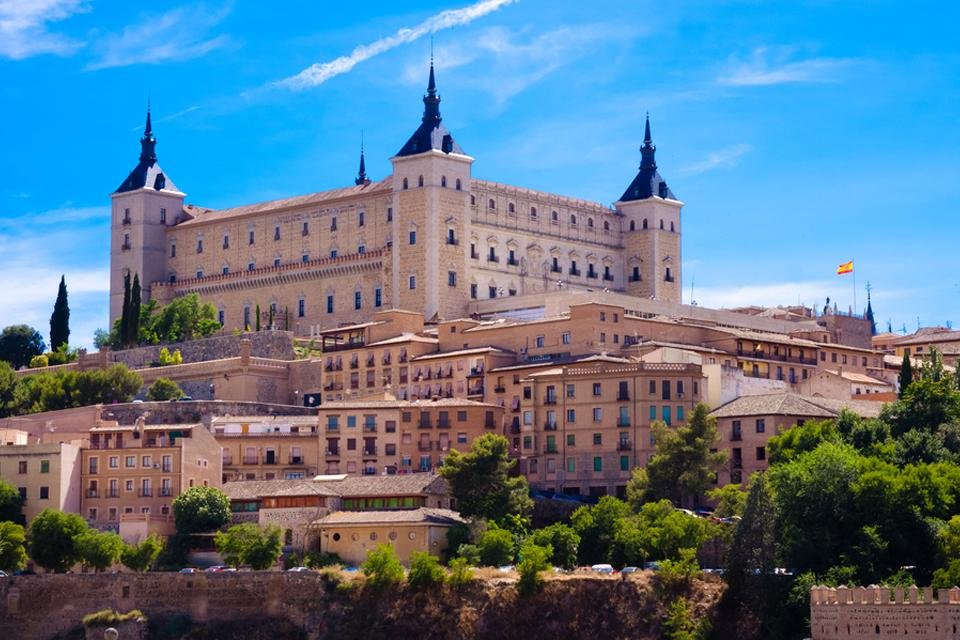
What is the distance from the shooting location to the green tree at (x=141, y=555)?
76.8 meters

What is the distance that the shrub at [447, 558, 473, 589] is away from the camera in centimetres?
7181

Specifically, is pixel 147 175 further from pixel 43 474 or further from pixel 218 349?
pixel 43 474

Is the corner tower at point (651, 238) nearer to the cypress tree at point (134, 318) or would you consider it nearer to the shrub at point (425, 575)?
the cypress tree at point (134, 318)

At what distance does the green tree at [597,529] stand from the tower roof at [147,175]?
65.0 m

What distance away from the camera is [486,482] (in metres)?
78.9

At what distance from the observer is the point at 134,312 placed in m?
120

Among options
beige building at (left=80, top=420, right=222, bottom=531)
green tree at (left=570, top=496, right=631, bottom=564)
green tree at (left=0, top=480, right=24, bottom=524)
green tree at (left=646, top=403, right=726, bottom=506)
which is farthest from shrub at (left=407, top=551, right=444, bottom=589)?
green tree at (left=0, top=480, right=24, bottom=524)

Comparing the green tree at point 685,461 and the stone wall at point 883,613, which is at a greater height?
the green tree at point 685,461

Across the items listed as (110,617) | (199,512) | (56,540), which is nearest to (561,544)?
(199,512)

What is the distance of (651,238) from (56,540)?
5710cm

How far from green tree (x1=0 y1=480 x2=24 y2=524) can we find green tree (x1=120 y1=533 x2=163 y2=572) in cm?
637

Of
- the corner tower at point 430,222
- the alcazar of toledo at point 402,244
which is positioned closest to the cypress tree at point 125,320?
the alcazar of toledo at point 402,244

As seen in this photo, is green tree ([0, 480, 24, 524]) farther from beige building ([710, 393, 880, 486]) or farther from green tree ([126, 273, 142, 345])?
green tree ([126, 273, 142, 345])

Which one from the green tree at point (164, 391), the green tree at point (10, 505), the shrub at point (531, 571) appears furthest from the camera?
the green tree at point (164, 391)
